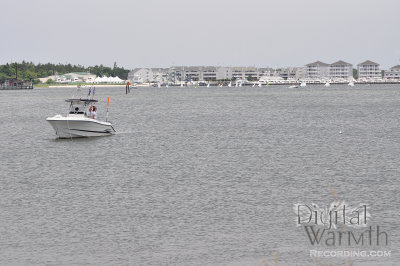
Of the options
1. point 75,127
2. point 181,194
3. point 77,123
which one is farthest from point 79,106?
point 181,194

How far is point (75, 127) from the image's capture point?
2630 inches

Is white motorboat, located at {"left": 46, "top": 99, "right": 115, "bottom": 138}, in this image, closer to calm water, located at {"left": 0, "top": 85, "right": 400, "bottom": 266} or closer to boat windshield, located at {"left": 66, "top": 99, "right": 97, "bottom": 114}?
boat windshield, located at {"left": 66, "top": 99, "right": 97, "bottom": 114}

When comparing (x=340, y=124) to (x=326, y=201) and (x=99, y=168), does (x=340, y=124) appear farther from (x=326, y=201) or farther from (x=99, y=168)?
(x=326, y=201)

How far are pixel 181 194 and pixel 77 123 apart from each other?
102 feet

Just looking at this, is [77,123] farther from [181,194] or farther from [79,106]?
[181,194]

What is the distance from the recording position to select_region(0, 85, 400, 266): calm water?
2703 cm

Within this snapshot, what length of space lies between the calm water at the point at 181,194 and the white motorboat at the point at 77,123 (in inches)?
55.3

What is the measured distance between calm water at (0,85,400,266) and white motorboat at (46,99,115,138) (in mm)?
1404

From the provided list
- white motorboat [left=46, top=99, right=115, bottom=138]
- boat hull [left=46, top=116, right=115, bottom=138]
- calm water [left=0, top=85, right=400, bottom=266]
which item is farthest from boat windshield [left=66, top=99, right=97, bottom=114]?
calm water [left=0, top=85, right=400, bottom=266]

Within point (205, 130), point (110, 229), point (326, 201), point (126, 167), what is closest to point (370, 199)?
point (326, 201)

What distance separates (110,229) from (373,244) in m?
11.6

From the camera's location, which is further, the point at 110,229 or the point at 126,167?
the point at 126,167

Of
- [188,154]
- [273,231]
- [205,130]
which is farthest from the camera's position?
[205,130]

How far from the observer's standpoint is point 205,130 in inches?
3312
